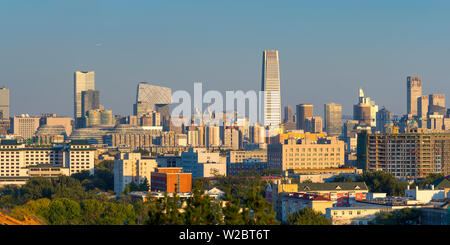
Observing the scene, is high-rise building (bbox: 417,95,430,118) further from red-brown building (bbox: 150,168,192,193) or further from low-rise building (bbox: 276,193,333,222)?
low-rise building (bbox: 276,193,333,222)

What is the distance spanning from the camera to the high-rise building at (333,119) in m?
193

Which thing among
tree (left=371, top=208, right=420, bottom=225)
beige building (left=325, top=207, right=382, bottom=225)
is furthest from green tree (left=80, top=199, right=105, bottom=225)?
tree (left=371, top=208, right=420, bottom=225)

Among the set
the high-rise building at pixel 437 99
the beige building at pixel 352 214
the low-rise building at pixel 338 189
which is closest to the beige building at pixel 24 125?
the high-rise building at pixel 437 99

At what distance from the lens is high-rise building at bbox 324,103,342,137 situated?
193 m

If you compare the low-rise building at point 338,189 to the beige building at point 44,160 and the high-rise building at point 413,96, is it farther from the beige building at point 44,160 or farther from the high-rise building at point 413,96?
the high-rise building at point 413,96

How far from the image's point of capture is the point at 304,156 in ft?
325

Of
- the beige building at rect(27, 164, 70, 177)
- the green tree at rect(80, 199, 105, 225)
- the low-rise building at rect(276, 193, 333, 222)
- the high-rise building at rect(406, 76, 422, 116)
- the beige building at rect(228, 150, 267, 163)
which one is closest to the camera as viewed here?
the green tree at rect(80, 199, 105, 225)

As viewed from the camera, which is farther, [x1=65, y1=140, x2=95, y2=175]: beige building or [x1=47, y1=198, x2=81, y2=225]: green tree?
[x1=65, y1=140, x2=95, y2=175]: beige building

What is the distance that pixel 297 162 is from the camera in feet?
325

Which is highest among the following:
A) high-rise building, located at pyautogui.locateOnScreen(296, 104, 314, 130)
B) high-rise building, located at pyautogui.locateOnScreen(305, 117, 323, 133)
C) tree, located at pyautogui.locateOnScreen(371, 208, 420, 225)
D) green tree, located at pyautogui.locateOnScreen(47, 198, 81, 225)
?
high-rise building, located at pyautogui.locateOnScreen(296, 104, 314, 130)

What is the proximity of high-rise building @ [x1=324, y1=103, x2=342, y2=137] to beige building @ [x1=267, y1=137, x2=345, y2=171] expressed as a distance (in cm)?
9177

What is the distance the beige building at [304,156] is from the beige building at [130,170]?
22512 mm
